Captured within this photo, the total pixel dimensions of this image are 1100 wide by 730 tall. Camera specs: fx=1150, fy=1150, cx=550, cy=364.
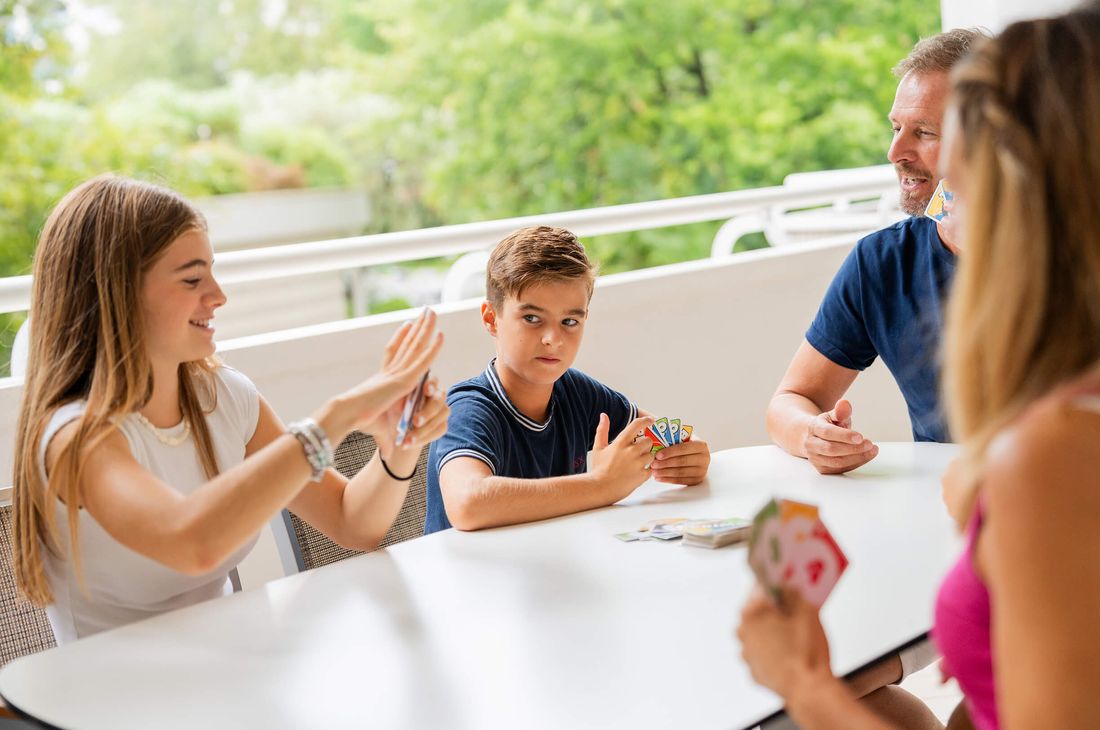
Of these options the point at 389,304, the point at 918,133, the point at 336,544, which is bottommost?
the point at 389,304

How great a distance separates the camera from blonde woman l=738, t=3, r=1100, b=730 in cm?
86

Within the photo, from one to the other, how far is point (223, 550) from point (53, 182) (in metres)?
14.5

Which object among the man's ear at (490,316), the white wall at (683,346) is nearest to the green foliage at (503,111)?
the white wall at (683,346)

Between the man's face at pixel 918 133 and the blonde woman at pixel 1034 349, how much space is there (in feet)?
5.02

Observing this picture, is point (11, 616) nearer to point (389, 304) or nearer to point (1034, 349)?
point (1034, 349)

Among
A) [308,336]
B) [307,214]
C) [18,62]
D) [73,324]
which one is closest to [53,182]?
[18,62]

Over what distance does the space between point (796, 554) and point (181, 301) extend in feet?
3.60

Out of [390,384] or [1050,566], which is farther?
[390,384]

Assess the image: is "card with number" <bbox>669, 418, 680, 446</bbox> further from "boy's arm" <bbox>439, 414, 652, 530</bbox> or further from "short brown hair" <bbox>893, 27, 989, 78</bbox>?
"short brown hair" <bbox>893, 27, 989, 78</bbox>

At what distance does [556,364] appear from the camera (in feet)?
7.29

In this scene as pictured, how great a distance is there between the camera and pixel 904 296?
94.3 inches

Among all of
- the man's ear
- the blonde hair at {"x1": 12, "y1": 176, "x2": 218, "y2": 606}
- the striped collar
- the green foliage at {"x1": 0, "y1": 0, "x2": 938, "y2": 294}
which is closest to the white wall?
the man's ear

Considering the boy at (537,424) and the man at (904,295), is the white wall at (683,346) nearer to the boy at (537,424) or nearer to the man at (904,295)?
the boy at (537,424)

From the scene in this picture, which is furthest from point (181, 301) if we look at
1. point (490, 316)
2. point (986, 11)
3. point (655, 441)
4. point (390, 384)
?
point (986, 11)
